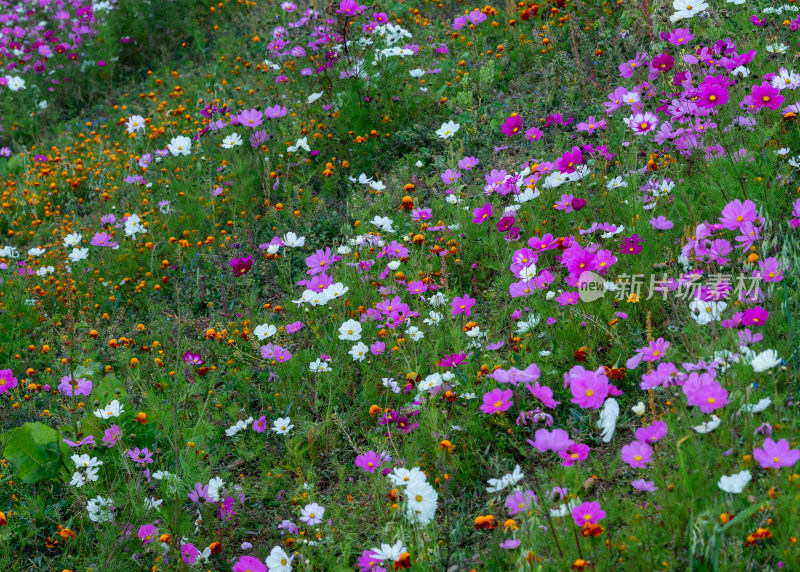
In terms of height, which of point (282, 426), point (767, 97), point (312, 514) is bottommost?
point (282, 426)

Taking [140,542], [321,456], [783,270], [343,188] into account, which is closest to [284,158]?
[343,188]

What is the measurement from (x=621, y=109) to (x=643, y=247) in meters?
1.35

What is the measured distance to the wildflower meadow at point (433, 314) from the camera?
5.99 ft

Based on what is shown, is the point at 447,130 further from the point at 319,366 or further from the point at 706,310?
the point at 706,310

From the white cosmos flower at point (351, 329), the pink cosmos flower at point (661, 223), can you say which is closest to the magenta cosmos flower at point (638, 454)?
the pink cosmos flower at point (661, 223)

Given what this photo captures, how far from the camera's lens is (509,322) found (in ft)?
9.41

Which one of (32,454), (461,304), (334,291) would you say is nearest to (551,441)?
(461,304)

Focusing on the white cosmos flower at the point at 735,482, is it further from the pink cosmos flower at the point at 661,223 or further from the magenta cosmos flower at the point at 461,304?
the magenta cosmos flower at the point at 461,304

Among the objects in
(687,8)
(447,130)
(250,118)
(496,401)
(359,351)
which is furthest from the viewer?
(250,118)

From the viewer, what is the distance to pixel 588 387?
188 cm

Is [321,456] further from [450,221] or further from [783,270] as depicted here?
[783,270]

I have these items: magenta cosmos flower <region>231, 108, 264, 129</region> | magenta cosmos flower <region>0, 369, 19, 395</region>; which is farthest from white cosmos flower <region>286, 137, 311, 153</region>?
magenta cosmos flower <region>0, 369, 19, 395</region>

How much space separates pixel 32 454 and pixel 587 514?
6.54ft

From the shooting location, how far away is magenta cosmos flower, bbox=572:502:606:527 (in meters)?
1.65
